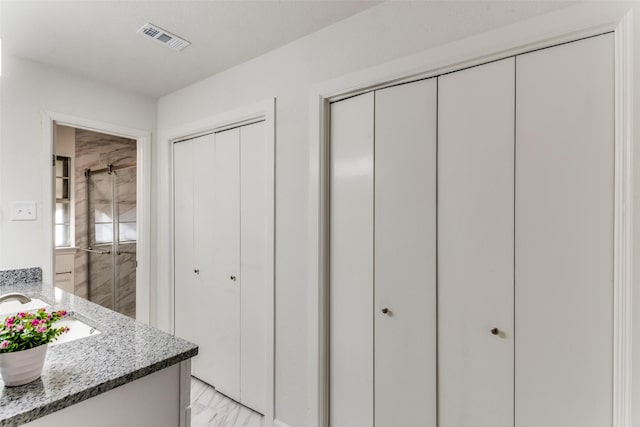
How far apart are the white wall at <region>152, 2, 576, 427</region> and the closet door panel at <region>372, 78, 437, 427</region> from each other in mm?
227

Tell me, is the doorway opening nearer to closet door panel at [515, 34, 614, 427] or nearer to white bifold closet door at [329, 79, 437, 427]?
white bifold closet door at [329, 79, 437, 427]

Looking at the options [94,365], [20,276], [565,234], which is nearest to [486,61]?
[565,234]

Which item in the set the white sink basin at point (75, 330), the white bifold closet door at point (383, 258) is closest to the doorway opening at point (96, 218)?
the white sink basin at point (75, 330)

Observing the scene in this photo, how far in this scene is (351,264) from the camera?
→ 1758 millimetres

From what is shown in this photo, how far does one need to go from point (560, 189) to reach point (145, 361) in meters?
1.55

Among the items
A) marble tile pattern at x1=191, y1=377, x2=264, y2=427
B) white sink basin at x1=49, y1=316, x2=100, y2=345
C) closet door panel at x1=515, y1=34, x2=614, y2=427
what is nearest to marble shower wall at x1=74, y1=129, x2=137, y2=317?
marble tile pattern at x1=191, y1=377, x2=264, y2=427

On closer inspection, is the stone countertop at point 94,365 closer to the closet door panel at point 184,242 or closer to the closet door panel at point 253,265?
the closet door panel at point 253,265

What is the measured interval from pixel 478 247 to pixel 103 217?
392cm

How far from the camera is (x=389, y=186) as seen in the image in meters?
1.62

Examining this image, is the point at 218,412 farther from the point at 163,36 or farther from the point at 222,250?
the point at 163,36

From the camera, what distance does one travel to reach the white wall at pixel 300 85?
4.74ft

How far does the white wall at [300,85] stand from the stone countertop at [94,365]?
2.80 ft

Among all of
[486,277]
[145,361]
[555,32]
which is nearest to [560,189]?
[486,277]

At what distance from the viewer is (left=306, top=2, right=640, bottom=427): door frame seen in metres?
1.06
